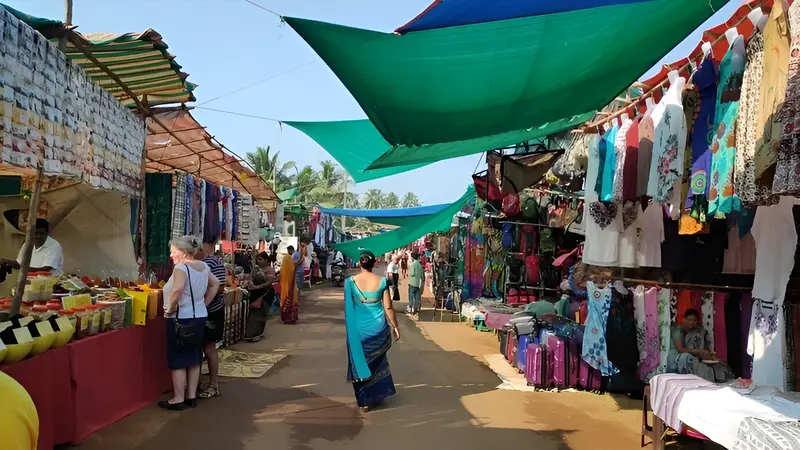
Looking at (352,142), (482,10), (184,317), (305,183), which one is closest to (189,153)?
(352,142)

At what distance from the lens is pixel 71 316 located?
448 cm

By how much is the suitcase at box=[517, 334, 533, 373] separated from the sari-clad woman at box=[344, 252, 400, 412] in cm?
215

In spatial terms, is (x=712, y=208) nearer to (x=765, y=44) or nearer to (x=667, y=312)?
(x=765, y=44)

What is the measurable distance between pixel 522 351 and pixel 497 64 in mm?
4418

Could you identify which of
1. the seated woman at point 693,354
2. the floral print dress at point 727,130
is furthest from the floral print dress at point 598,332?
the floral print dress at point 727,130

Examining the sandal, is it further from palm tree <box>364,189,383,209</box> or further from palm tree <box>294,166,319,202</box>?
palm tree <box>364,189,383,209</box>

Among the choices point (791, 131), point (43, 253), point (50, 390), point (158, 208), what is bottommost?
point (50, 390)

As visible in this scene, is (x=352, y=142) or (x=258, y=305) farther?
(x=258, y=305)

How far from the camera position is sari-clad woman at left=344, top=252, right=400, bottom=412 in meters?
5.72

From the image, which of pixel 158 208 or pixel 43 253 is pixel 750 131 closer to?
pixel 43 253

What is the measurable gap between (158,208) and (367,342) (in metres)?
3.44

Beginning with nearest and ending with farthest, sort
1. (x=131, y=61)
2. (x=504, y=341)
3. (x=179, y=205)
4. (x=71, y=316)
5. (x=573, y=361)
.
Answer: (x=71, y=316) → (x=131, y=61) → (x=573, y=361) → (x=179, y=205) → (x=504, y=341)

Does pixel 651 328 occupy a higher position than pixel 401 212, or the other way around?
pixel 401 212

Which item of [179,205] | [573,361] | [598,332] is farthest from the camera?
[179,205]
